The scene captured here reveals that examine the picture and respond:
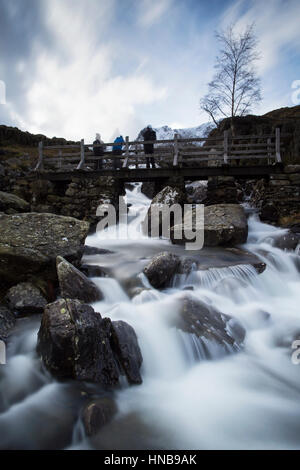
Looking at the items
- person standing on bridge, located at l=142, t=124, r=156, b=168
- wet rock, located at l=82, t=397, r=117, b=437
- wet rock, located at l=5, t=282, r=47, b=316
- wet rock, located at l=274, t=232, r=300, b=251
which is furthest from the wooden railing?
wet rock, located at l=82, t=397, r=117, b=437

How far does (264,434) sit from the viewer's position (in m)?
2.83

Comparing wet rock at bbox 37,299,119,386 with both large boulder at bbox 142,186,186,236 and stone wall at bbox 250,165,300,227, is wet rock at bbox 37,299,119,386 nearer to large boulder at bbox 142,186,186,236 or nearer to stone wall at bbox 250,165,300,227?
large boulder at bbox 142,186,186,236

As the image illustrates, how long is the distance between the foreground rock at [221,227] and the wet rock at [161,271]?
9.31 feet

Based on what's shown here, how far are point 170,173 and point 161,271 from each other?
7.24 m

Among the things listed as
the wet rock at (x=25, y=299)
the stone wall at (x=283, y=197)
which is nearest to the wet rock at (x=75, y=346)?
the wet rock at (x=25, y=299)

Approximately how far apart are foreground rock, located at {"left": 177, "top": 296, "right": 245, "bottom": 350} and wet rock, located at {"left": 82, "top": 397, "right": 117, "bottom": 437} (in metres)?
1.67

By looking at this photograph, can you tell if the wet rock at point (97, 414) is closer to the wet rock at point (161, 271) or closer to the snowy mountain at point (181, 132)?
the wet rock at point (161, 271)

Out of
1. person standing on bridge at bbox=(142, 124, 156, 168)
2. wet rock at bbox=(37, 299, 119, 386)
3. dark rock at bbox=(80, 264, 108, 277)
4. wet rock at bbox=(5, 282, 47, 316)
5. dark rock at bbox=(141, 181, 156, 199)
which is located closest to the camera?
wet rock at bbox=(37, 299, 119, 386)

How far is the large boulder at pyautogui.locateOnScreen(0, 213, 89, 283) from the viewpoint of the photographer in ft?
15.6

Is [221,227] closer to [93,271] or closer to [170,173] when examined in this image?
[93,271]

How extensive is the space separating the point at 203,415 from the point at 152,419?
1.86 ft

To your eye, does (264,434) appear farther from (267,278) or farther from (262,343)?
(267,278)

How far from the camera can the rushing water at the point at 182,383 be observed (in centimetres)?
269

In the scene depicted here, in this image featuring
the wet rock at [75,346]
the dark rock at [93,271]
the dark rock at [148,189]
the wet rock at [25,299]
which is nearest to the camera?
the wet rock at [75,346]
